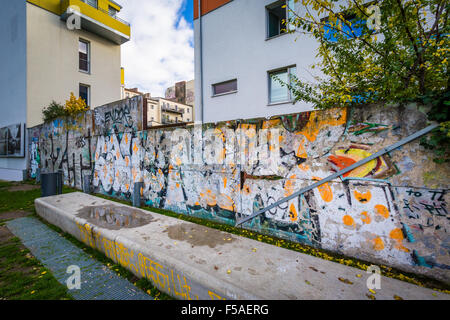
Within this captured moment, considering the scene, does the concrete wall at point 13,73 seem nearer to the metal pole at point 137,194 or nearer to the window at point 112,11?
the window at point 112,11

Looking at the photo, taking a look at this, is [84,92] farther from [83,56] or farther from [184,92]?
[184,92]

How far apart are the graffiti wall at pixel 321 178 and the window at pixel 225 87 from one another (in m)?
4.76

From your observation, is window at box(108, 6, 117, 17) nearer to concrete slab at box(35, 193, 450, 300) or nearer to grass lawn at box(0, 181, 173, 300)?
grass lawn at box(0, 181, 173, 300)

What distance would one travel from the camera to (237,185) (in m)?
4.10

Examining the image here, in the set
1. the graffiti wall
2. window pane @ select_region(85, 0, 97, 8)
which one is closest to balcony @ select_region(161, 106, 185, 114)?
window pane @ select_region(85, 0, 97, 8)

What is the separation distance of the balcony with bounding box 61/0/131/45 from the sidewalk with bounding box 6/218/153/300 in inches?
574

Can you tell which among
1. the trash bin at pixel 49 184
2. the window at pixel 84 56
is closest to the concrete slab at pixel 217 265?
the trash bin at pixel 49 184

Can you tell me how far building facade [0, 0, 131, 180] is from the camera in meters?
11.8

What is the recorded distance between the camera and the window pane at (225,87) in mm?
9133

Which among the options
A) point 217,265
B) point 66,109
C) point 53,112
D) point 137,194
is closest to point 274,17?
point 137,194

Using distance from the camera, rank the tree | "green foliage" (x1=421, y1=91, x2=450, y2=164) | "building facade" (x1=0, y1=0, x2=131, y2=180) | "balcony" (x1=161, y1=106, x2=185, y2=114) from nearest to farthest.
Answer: "green foliage" (x1=421, y1=91, x2=450, y2=164) → the tree → "building facade" (x1=0, y1=0, x2=131, y2=180) → "balcony" (x1=161, y1=106, x2=185, y2=114)

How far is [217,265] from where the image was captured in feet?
7.56
